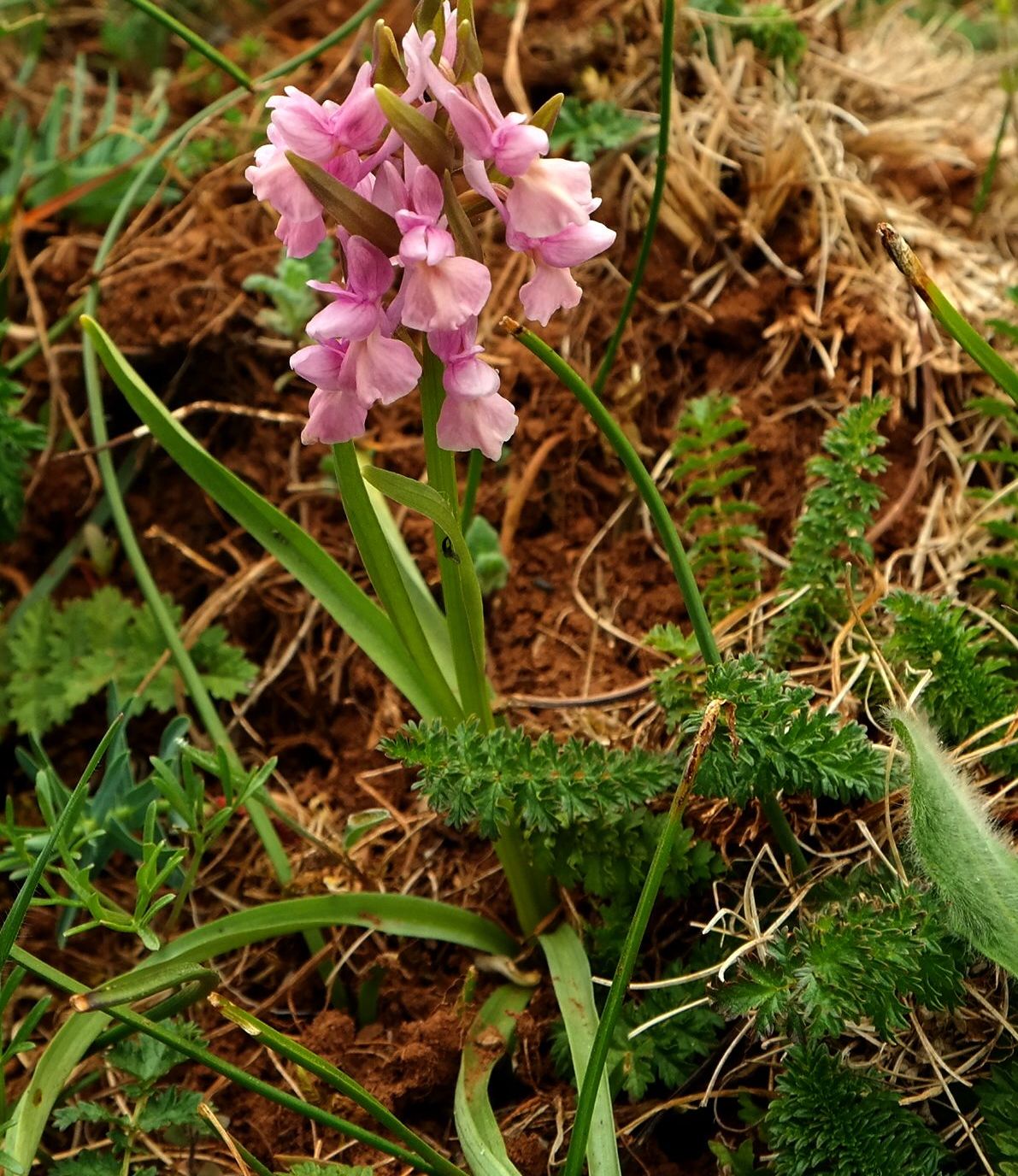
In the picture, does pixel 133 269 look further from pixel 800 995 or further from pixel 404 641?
pixel 800 995

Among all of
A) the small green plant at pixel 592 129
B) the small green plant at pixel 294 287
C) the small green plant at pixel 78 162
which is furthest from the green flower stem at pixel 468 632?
the small green plant at pixel 78 162

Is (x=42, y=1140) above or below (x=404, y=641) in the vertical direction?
below

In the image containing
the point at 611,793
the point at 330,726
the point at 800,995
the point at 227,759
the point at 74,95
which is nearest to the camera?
the point at 800,995

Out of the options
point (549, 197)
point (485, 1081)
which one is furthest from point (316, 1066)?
point (549, 197)

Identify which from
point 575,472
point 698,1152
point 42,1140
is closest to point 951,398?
point 575,472

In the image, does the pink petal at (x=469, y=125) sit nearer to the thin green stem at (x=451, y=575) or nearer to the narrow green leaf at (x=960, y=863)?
the thin green stem at (x=451, y=575)

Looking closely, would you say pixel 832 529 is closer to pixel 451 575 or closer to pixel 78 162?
pixel 451 575
